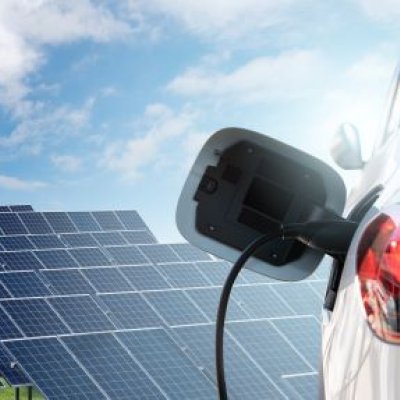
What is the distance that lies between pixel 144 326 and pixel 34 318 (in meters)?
2.19

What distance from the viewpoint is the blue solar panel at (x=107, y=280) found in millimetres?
23000

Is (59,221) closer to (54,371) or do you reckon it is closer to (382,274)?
(54,371)

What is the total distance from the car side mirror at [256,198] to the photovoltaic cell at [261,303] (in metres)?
19.3

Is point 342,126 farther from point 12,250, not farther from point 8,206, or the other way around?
point 8,206

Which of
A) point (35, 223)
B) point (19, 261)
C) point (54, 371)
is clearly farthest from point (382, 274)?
point (35, 223)

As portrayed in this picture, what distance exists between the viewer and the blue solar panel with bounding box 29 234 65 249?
26.6 m

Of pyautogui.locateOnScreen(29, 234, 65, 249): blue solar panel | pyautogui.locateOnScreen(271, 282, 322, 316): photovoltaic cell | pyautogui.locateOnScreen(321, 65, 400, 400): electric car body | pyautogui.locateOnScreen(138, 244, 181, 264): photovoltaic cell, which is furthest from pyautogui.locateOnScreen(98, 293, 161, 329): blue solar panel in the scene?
pyautogui.locateOnScreen(321, 65, 400, 400): electric car body

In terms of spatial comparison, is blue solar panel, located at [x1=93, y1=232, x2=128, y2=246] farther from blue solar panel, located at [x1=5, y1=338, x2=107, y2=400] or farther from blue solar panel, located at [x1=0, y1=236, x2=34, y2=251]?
blue solar panel, located at [x1=5, y1=338, x2=107, y2=400]

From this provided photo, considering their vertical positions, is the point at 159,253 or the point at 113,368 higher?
the point at 113,368

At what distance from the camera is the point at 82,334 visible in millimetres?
20344

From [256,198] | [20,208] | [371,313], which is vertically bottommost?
[20,208]

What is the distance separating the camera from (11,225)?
2762 centimetres

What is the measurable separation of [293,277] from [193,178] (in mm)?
328

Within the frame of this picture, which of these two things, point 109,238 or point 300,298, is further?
point 109,238
